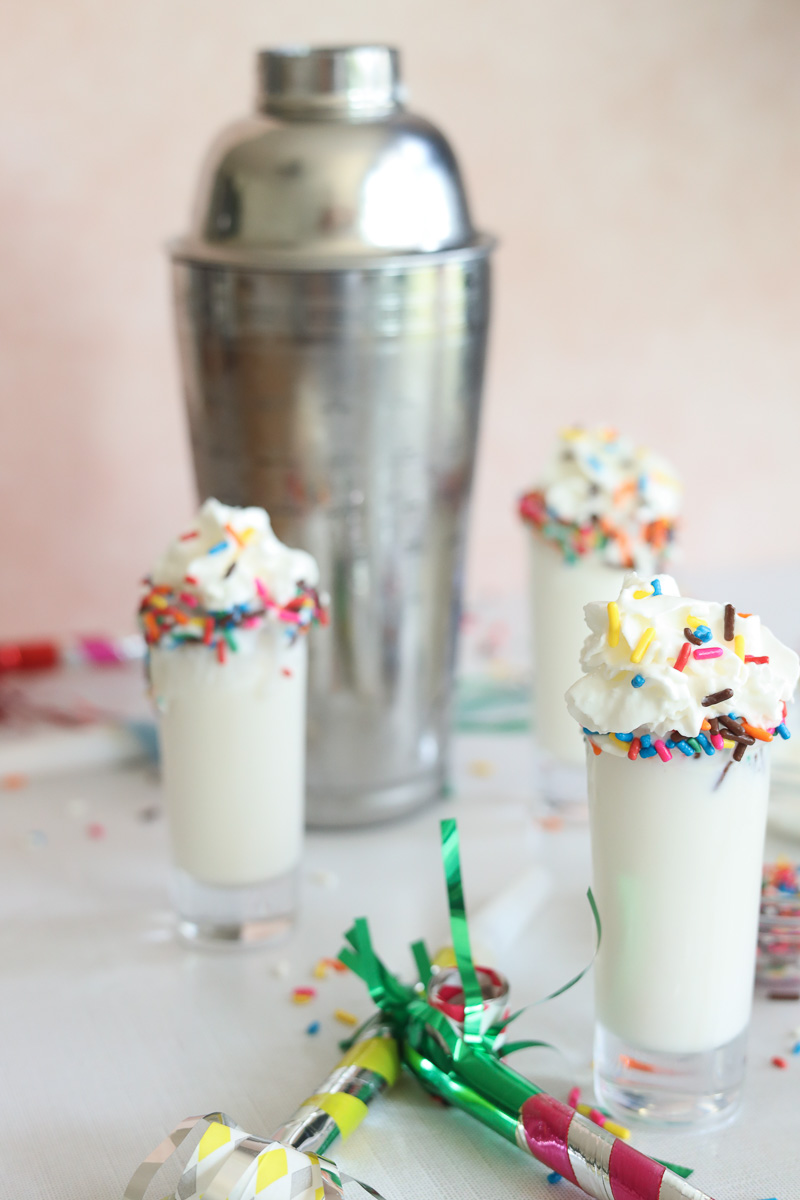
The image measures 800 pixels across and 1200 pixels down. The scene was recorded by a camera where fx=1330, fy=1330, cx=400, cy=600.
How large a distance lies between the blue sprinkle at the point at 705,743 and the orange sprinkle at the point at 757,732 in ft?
0.07

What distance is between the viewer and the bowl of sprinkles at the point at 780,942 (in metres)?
0.88

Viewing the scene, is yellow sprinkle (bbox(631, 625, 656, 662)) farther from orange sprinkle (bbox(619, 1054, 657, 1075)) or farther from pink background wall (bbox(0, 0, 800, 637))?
pink background wall (bbox(0, 0, 800, 637))

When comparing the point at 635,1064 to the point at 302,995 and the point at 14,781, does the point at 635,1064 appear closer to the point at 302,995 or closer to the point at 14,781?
the point at 302,995

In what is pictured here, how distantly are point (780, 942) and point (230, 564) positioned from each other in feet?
1.47

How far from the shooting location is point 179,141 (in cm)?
157

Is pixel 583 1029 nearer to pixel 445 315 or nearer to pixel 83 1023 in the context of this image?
pixel 83 1023

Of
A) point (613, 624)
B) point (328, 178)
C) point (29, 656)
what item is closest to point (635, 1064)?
point (613, 624)

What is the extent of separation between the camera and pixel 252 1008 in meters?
0.89

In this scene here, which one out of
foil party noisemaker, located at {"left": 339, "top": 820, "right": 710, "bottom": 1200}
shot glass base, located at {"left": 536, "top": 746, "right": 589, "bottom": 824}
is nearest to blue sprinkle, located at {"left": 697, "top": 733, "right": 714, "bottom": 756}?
foil party noisemaker, located at {"left": 339, "top": 820, "right": 710, "bottom": 1200}

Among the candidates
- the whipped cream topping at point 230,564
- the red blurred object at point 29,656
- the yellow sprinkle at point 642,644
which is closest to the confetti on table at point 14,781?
the red blurred object at point 29,656

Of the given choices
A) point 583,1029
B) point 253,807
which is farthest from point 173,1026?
point 583,1029

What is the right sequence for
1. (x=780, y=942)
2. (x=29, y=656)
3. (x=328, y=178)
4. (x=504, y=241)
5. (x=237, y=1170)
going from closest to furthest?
(x=237, y=1170)
(x=780, y=942)
(x=328, y=178)
(x=29, y=656)
(x=504, y=241)

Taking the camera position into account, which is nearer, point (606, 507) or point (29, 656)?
point (606, 507)

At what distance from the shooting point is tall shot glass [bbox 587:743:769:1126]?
0.71 meters
